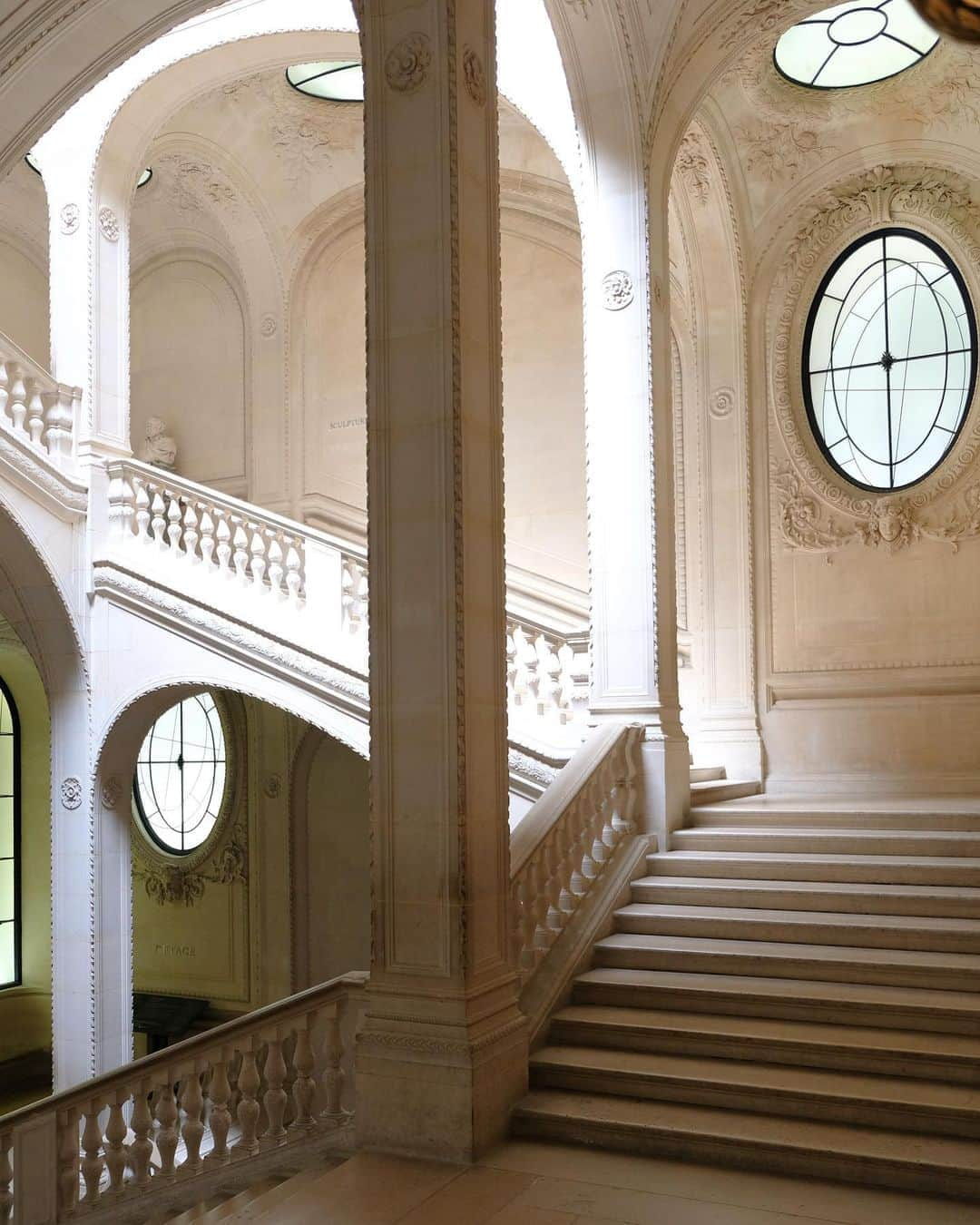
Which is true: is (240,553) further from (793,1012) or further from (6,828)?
(6,828)

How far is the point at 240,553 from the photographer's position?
416 inches

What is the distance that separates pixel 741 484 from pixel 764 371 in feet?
3.58

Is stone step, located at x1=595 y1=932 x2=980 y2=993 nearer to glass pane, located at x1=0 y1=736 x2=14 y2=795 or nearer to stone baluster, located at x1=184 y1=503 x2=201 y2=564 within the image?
stone baluster, located at x1=184 y1=503 x2=201 y2=564

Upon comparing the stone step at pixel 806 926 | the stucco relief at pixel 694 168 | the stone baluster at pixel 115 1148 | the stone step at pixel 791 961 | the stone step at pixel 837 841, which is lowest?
the stone baluster at pixel 115 1148

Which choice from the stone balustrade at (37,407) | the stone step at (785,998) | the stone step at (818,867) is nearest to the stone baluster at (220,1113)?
the stone step at (785,998)

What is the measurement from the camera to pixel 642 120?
28.1 feet

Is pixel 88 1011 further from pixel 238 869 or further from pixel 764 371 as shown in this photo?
pixel 764 371

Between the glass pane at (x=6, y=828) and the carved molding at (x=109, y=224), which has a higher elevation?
the carved molding at (x=109, y=224)

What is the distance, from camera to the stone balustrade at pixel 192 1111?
603 cm

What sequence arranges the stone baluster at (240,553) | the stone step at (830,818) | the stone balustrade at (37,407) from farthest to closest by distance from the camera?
1. the stone balustrade at (37,407)
2. the stone baluster at (240,553)
3. the stone step at (830,818)

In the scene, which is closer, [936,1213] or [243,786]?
[936,1213]

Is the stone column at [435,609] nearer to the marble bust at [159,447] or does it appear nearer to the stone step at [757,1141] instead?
the stone step at [757,1141]

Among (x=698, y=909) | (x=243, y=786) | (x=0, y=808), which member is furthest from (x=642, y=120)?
(x=0, y=808)

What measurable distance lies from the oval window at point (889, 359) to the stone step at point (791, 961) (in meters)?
5.75
